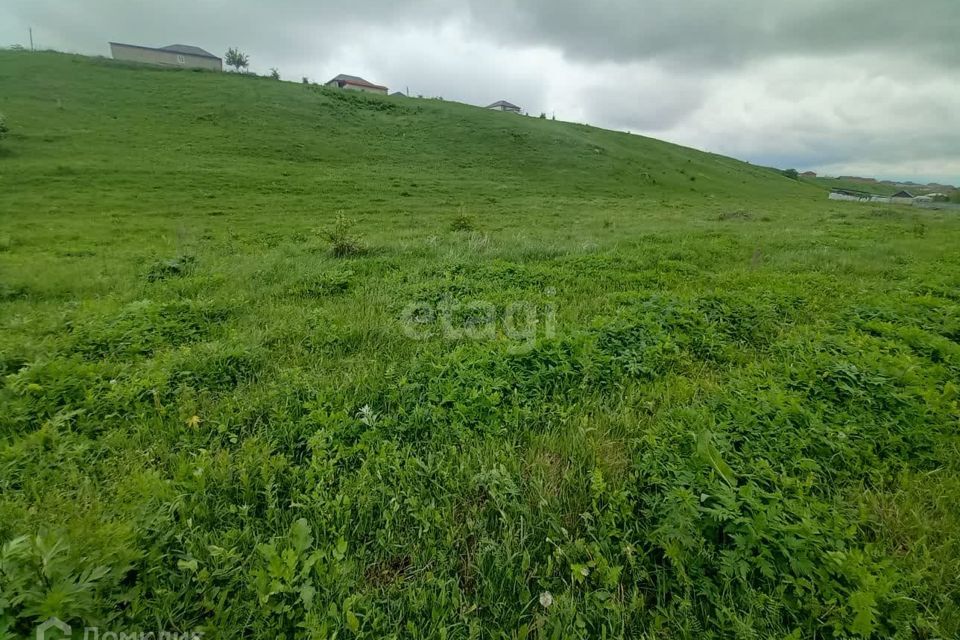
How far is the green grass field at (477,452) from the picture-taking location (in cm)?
199

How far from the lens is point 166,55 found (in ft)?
244

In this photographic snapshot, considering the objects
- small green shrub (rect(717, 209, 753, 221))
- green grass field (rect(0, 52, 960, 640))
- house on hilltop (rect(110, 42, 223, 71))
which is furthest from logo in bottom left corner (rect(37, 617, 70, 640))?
house on hilltop (rect(110, 42, 223, 71))

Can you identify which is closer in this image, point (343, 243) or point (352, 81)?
point (343, 243)

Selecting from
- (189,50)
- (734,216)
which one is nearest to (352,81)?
(189,50)

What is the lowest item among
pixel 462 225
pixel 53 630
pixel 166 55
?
pixel 53 630

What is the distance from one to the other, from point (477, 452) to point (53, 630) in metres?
2.21

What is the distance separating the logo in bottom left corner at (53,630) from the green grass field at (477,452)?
0.18 feet

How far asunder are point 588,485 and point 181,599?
2447 mm

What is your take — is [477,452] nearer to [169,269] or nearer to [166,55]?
[169,269]

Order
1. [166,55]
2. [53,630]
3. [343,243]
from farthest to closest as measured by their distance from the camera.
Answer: [166,55]
[343,243]
[53,630]

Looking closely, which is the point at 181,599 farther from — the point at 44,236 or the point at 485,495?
the point at 44,236

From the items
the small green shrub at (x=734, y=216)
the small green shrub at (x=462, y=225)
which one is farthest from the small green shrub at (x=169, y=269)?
the small green shrub at (x=734, y=216)

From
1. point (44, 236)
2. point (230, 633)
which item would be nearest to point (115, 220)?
point (44, 236)

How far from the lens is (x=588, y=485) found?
2756mm
